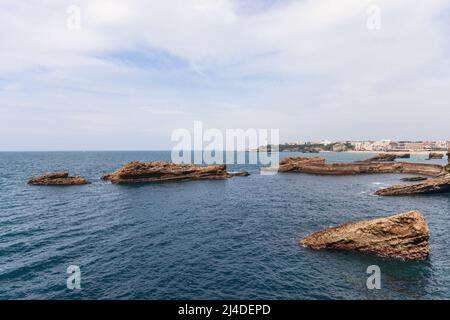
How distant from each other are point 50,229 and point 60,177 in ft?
164

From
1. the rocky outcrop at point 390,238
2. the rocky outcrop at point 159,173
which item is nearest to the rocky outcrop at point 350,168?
the rocky outcrop at point 159,173

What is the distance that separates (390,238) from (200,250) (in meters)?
21.3

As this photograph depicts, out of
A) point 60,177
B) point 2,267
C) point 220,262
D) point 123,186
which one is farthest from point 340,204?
point 60,177

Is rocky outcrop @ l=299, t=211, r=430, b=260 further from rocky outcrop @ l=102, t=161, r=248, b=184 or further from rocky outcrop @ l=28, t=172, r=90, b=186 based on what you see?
rocky outcrop @ l=28, t=172, r=90, b=186

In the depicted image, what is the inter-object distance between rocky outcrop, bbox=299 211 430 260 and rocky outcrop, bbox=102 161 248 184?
2678 inches

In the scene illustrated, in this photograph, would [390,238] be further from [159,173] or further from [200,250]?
[159,173]

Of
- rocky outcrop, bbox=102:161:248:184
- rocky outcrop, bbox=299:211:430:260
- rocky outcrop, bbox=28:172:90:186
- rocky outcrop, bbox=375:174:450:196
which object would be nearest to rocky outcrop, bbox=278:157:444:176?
rocky outcrop, bbox=102:161:248:184

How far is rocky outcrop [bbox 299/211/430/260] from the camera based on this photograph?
98.3 ft

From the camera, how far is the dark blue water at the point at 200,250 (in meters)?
24.5

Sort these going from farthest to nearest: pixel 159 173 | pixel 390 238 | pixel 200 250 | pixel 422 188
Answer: pixel 159 173, pixel 422 188, pixel 200 250, pixel 390 238

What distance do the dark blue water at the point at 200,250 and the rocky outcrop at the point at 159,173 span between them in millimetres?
25899

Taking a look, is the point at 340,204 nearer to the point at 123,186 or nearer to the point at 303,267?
the point at 303,267

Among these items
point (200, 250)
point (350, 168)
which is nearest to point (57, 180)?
point (200, 250)

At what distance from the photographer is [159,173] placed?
93.6 m
